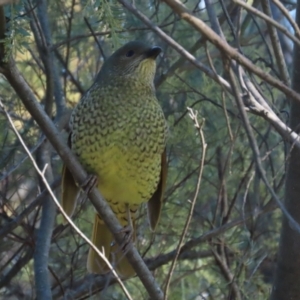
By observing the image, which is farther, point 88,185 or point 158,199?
point 158,199

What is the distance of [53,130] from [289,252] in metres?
1.16

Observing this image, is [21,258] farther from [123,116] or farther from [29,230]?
[123,116]

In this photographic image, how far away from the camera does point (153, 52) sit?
12.0ft

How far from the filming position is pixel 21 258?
13.3 feet

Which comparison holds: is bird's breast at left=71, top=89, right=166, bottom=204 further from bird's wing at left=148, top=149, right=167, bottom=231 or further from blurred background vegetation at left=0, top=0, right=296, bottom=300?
blurred background vegetation at left=0, top=0, right=296, bottom=300

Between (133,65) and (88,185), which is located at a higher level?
(133,65)

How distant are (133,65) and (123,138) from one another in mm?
497

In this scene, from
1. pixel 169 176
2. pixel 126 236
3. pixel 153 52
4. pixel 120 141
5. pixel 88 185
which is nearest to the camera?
pixel 88 185

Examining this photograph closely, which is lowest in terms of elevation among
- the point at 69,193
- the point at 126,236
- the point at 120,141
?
the point at 126,236

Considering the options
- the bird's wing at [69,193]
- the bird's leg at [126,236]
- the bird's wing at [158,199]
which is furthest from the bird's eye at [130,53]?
the bird's leg at [126,236]

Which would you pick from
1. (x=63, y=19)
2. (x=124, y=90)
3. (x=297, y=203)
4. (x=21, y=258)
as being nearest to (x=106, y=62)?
(x=124, y=90)

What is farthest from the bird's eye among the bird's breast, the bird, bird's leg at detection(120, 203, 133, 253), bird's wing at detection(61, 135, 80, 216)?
bird's leg at detection(120, 203, 133, 253)

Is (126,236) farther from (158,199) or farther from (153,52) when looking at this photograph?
(153,52)

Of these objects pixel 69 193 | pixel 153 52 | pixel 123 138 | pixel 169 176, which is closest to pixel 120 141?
pixel 123 138
